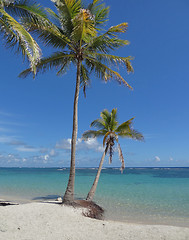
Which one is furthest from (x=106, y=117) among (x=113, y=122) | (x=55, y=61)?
(x=55, y=61)

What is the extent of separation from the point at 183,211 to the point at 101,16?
12.3 meters

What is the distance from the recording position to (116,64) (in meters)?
10.2

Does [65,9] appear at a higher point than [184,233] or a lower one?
higher

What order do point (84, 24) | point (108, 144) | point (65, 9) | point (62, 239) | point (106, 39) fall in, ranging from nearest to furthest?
point (62, 239) → point (84, 24) → point (65, 9) → point (106, 39) → point (108, 144)

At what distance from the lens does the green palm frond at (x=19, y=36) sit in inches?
247

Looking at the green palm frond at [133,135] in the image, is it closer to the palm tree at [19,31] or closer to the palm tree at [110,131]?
the palm tree at [110,131]

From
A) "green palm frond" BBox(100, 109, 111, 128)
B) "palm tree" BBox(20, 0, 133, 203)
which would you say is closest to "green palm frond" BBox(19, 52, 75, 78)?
"palm tree" BBox(20, 0, 133, 203)

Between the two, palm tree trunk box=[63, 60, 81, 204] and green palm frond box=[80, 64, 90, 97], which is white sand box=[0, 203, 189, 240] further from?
green palm frond box=[80, 64, 90, 97]

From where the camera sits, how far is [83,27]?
870 centimetres

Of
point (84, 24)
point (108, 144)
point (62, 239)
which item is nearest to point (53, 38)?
point (84, 24)

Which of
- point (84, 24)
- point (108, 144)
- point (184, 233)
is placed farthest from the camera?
point (108, 144)

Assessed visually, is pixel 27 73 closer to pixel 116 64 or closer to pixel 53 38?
pixel 53 38

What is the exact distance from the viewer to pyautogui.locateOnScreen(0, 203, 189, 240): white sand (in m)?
5.95

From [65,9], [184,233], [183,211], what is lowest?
[183,211]
